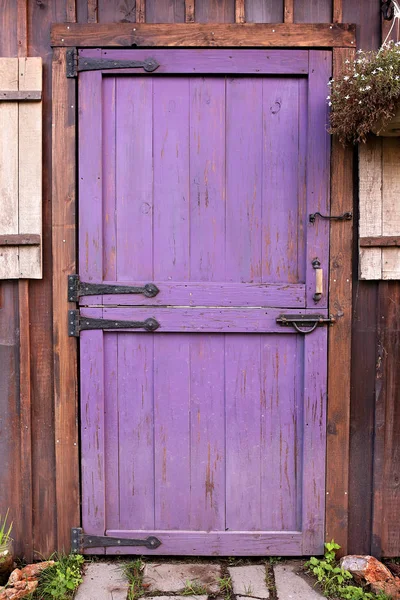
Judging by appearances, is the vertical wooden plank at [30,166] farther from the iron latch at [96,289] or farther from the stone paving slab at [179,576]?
the stone paving slab at [179,576]

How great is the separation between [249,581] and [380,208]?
81.0 inches

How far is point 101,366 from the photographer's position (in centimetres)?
292

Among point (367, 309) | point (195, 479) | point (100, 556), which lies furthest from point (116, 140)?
point (100, 556)

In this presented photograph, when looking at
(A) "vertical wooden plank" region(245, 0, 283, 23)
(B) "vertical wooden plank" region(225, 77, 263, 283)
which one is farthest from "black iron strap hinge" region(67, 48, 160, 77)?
(A) "vertical wooden plank" region(245, 0, 283, 23)

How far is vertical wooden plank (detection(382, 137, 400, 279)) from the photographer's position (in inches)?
111

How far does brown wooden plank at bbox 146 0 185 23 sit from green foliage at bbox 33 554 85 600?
2.91 meters

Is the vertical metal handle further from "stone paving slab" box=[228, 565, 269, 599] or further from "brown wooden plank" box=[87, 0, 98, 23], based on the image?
"brown wooden plank" box=[87, 0, 98, 23]

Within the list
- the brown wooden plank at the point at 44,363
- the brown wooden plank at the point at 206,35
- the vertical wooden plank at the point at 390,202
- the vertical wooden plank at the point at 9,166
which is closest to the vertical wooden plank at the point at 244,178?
the brown wooden plank at the point at 206,35

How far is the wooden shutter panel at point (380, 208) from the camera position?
2.82 m

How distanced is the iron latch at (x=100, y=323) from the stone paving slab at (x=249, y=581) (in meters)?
1.37

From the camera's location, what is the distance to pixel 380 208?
2.84 meters

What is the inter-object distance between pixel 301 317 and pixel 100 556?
1.73 meters

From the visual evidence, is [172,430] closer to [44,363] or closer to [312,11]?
[44,363]

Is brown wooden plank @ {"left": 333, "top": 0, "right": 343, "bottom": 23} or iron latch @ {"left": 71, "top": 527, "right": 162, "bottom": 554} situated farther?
iron latch @ {"left": 71, "top": 527, "right": 162, "bottom": 554}
